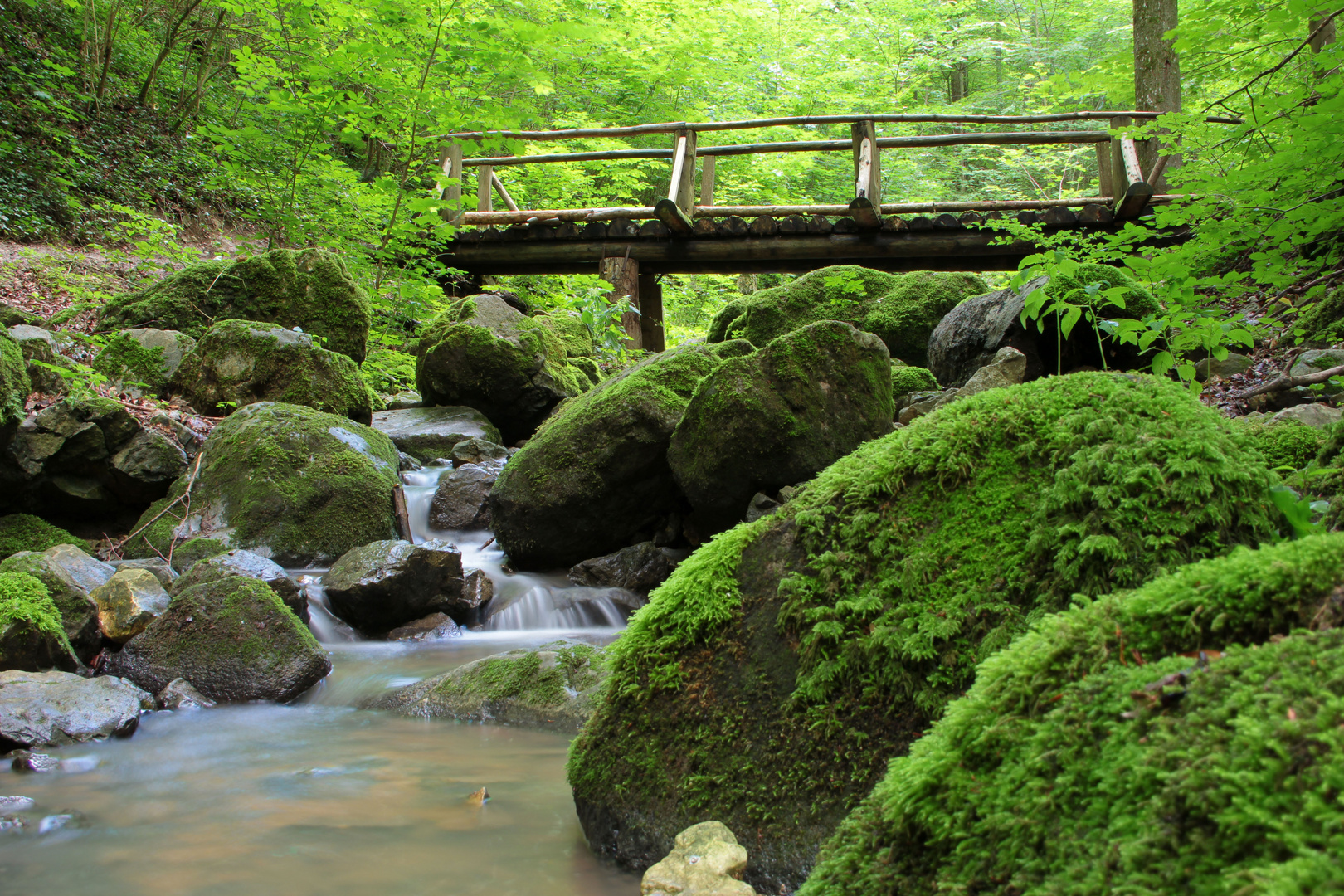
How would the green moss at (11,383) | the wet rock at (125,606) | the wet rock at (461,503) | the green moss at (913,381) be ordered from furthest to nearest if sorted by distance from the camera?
the green moss at (913,381) → the wet rock at (461,503) → the green moss at (11,383) → the wet rock at (125,606)

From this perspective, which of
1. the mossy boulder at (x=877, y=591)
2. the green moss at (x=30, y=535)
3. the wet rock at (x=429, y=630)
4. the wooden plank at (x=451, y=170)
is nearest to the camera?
the mossy boulder at (x=877, y=591)

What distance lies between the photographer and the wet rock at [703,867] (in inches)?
72.9

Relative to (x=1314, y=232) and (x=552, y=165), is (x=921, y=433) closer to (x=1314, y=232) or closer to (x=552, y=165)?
(x=1314, y=232)

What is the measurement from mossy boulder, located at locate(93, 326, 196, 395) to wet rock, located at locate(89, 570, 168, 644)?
367cm

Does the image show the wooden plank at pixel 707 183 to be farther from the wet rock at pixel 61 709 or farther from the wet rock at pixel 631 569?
the wet rock at pixel 61 709

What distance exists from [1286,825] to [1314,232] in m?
3.88

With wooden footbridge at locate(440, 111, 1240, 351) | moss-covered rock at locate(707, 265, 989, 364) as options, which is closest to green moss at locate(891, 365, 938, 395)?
moss-covered rock at locate(707, 265, 989, 364)

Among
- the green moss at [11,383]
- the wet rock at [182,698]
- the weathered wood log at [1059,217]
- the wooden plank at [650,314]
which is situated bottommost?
the wet rock at [182,698]

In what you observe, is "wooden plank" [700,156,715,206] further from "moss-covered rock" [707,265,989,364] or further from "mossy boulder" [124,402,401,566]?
"mossy boulder" [124,402,401,566]

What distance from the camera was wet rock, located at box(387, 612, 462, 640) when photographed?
5430 millimetres

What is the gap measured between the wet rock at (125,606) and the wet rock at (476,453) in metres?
3.87

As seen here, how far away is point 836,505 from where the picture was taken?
2250 mm

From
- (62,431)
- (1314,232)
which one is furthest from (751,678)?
(62,431)

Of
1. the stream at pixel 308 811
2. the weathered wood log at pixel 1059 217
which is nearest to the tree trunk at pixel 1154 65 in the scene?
the weathered wood log at pixel 1059 217
